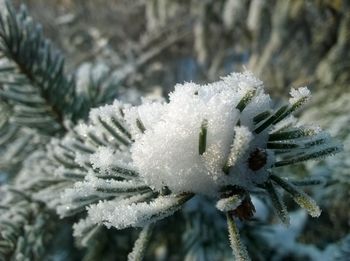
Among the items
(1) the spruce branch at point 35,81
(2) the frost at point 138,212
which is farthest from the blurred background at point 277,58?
(2) the frost at point 138,212

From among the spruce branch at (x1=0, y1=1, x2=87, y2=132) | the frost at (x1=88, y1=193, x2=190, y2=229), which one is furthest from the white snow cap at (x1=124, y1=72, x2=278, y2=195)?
the spruce branch at (x1=0, y1=1, x2=87, y2=132)

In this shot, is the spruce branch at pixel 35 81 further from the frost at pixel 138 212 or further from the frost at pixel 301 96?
the frost at pixel 301 96

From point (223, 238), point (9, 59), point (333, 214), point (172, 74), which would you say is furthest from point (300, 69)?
point (172, 74)

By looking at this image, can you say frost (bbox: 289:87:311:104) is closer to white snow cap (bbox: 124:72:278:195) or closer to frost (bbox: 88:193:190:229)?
white snow cap (bbox: 124:72:278:195)

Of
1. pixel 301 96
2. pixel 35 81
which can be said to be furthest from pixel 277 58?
pixel 301 96

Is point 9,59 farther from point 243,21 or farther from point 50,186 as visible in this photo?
point 243,21
